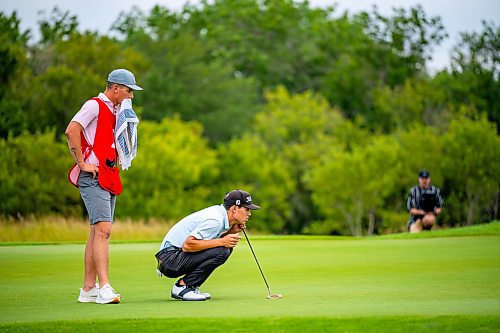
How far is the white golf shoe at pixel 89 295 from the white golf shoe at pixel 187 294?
26.3 inches

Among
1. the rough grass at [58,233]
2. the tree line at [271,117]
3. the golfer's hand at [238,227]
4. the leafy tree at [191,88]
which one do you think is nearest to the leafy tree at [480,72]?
the tree line at [271,117]

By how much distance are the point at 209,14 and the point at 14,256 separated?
74592mm

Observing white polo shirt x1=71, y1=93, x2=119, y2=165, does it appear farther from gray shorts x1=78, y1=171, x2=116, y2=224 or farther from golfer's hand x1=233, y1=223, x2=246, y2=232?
golfer's hand x1=233, y1=223, x2=246, y2=232

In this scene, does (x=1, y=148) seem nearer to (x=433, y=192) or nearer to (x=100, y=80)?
(x=100, y=80)

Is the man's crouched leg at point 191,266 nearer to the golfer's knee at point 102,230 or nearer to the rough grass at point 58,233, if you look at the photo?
the golfer's knee at point 102,230

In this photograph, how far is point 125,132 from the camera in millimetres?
9930

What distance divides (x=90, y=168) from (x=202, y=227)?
3.56 feet

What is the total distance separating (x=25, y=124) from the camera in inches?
2072

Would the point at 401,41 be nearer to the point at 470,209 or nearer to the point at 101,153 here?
the point at 470,209

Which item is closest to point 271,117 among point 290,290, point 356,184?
point 356,184

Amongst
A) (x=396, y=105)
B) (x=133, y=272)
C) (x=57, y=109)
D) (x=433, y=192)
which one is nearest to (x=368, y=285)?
(x=133, y=272)

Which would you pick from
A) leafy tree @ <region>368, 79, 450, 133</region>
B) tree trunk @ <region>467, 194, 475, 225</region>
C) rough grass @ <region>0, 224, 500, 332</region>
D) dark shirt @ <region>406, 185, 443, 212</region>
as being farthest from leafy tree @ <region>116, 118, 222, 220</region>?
rough grass @ <region>0, 224, 500, 332</region>

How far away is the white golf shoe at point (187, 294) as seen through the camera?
9.80 meters

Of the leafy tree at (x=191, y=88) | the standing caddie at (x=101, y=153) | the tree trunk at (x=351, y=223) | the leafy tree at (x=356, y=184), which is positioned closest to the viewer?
the standing caddie at (x=101, y=153)
